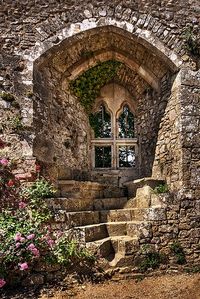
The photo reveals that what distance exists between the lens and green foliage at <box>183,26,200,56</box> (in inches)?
242

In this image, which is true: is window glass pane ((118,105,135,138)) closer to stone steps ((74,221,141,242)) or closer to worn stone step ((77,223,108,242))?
stone steps ((74,221,141,242))

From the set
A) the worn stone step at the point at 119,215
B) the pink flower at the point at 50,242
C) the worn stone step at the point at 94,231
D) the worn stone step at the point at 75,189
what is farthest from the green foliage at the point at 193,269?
the pink flower at the point at 50,242

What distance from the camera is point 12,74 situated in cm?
575

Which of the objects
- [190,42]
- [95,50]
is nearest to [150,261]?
[190,42]

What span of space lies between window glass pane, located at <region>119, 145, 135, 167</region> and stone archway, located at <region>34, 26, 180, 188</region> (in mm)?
327

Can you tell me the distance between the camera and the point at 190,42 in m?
6.16

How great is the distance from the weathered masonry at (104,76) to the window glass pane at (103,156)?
0.31m

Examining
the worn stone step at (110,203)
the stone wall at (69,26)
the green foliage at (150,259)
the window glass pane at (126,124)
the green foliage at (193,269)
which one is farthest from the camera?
the window glass pane at (126,124)

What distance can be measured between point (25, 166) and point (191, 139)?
309cm

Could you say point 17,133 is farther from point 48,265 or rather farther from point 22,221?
point 48,265

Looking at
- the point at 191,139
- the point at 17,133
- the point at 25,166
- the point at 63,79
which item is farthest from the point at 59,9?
the point at 191,139

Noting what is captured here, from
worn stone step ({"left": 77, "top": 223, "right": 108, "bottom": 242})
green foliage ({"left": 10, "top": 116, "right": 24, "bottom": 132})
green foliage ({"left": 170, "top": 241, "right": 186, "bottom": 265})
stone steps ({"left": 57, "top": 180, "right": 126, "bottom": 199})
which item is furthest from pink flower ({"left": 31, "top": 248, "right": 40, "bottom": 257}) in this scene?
green foliage ({"left": 170, "top": 241, "right": 186, "bottom": 265})

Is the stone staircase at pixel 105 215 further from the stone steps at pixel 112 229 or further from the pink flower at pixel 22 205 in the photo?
the pink flower at pixel 22 205

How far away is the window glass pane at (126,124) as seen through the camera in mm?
7785
